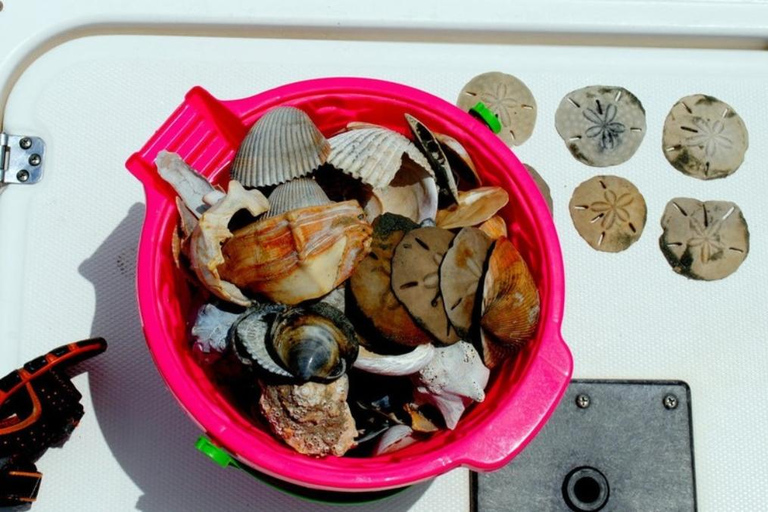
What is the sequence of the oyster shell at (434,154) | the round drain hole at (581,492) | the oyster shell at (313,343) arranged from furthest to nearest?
the round drain hole at (581,492), the oyster shell at (434,154), the oyster shell at (313,343)

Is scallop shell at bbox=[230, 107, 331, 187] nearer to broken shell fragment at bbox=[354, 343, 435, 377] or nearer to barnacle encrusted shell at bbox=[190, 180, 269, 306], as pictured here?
barnacle encrusted shell at bbox=[190, 180, 269, 306]

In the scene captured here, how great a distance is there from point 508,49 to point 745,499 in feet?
1.97

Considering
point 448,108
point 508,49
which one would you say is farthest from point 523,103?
point 448,108

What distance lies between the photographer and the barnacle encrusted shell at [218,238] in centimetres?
75

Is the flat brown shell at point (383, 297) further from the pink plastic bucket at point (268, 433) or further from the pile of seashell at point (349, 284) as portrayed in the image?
the pink plastic bucket at point (268, 433)

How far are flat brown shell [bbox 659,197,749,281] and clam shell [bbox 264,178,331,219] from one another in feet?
1.46

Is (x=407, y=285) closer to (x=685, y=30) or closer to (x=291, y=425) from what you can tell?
(x=291, y=425)

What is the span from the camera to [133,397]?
3.13 ft

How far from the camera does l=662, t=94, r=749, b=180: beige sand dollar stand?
1040mm

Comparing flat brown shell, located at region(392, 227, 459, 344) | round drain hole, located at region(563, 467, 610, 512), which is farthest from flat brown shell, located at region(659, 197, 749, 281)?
flat brown shell, located at region(392, 227, 459, 344)

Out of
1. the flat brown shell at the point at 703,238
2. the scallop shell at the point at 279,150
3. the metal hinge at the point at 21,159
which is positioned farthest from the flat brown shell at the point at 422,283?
the metal hinge at the point at 21,159

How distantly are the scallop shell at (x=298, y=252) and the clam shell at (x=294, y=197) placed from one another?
0.04 metres

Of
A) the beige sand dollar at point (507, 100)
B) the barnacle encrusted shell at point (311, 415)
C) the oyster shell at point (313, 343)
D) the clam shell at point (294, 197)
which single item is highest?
the beige sand dollar at point (507, 100)

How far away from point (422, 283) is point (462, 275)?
37mm
